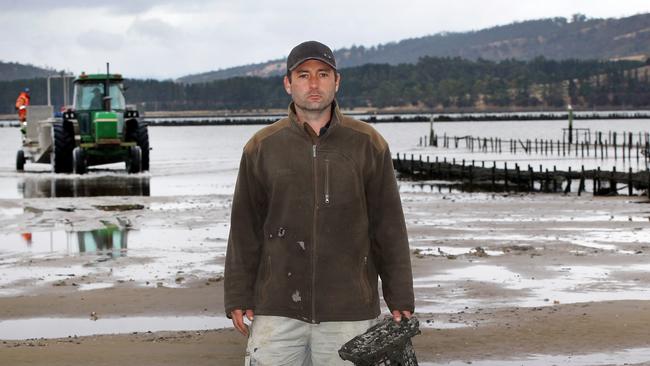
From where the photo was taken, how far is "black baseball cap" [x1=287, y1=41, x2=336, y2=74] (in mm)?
5410

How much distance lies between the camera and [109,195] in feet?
111

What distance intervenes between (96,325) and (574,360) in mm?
5110

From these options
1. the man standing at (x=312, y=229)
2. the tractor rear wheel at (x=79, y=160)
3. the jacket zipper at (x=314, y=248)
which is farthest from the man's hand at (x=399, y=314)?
the tractor rear wheel at (x=79, y=160)

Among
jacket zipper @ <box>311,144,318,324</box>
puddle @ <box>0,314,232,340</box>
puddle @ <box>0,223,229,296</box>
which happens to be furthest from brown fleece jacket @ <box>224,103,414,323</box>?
puddle @ <box>0,223,229,296</box>

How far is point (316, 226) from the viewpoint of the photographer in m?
5.36

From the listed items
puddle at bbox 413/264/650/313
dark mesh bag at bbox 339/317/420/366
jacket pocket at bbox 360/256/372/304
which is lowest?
puddle at bbox 413/264/650/313

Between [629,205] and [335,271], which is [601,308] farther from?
[629,205]

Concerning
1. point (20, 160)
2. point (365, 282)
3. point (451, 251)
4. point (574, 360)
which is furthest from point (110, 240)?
point (20, 160)

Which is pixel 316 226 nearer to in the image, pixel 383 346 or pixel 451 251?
pixel 383 346

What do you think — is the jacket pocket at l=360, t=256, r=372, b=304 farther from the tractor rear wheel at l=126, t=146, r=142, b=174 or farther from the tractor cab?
the tractor rear wheel at l=126, t=146, r=142, b=174

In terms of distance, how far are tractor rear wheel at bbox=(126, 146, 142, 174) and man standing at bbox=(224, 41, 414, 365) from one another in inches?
1406

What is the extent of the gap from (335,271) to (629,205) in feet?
87.6

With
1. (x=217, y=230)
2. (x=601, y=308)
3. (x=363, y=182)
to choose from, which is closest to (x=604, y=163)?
(x=217, y=230)

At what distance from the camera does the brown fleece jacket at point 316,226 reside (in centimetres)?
537
